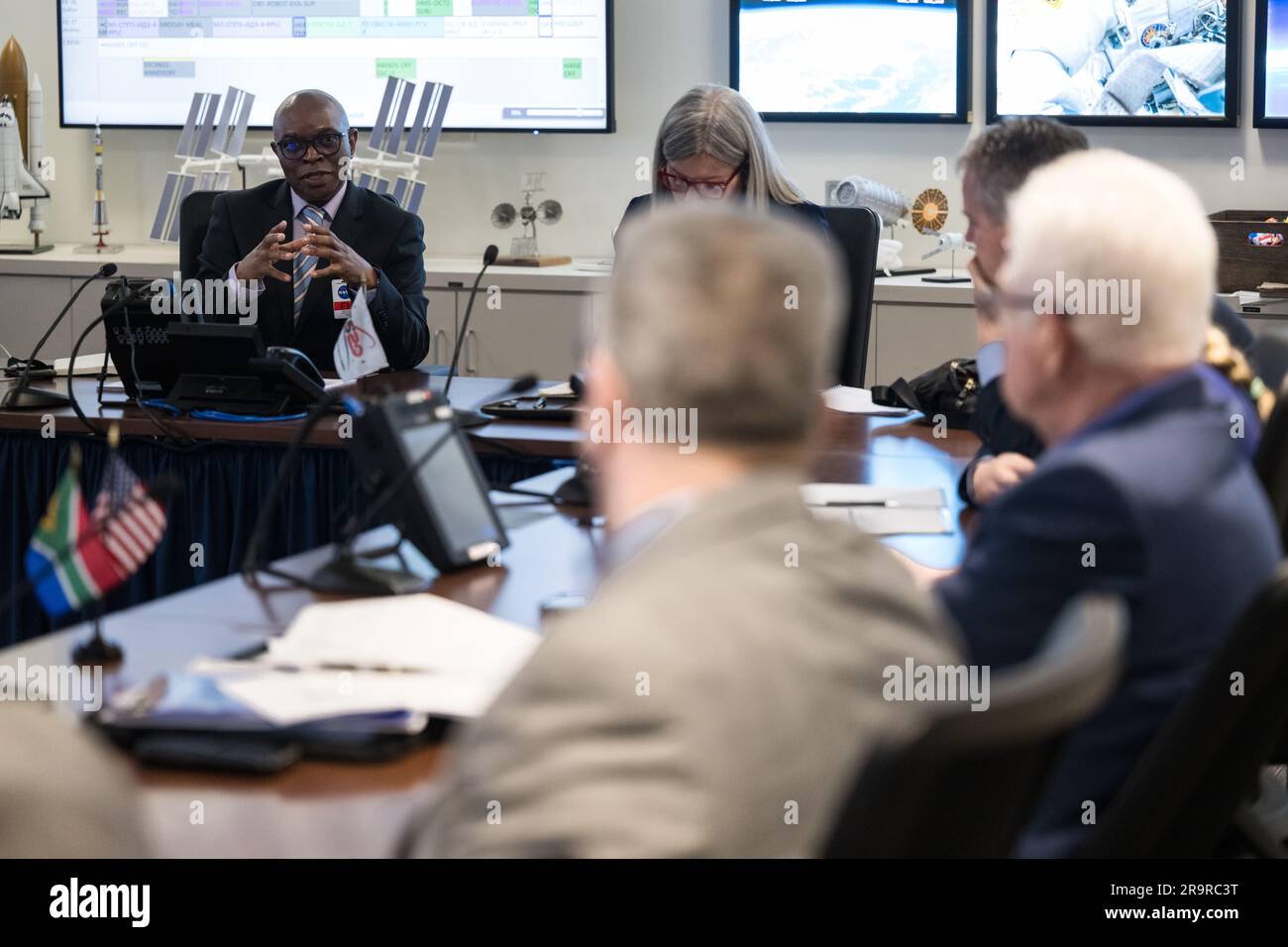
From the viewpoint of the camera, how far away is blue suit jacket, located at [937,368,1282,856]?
4.36 feet

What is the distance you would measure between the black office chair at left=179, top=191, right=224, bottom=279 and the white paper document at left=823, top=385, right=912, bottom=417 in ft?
5.95

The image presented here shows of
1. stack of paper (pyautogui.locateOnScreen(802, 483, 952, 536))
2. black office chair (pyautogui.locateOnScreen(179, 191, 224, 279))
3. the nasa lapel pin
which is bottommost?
stack of paper (pyautogui.locateOnScreen(802, 483, 952, 536))

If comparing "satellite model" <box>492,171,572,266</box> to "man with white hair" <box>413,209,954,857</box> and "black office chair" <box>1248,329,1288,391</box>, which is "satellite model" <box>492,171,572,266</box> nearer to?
"black office chair" <box>1248,329,1288,391</box>

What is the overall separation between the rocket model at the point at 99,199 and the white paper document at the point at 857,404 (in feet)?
11.0

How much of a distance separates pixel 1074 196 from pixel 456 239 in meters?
4.29

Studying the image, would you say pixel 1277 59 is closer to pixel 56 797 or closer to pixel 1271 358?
pixel 1271 358

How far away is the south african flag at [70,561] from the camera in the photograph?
1.60m

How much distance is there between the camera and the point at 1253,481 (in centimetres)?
151

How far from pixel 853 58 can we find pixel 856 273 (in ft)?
5.27

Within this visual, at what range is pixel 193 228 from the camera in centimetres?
414

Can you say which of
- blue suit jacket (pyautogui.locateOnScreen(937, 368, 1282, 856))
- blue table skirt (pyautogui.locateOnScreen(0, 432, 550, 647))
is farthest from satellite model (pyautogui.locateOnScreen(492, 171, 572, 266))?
blue suit jacket (pyautogui.locateOnScreen(937, 368, 1282, 856))

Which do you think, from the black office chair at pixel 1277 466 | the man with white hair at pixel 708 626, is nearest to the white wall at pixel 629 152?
the black office chair at pixel 1277 466

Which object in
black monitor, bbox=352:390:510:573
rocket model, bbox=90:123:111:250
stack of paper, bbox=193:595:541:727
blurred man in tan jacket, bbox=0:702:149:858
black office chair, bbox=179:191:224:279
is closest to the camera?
blurred man in tan jacket, bbox=0:702:149:858
